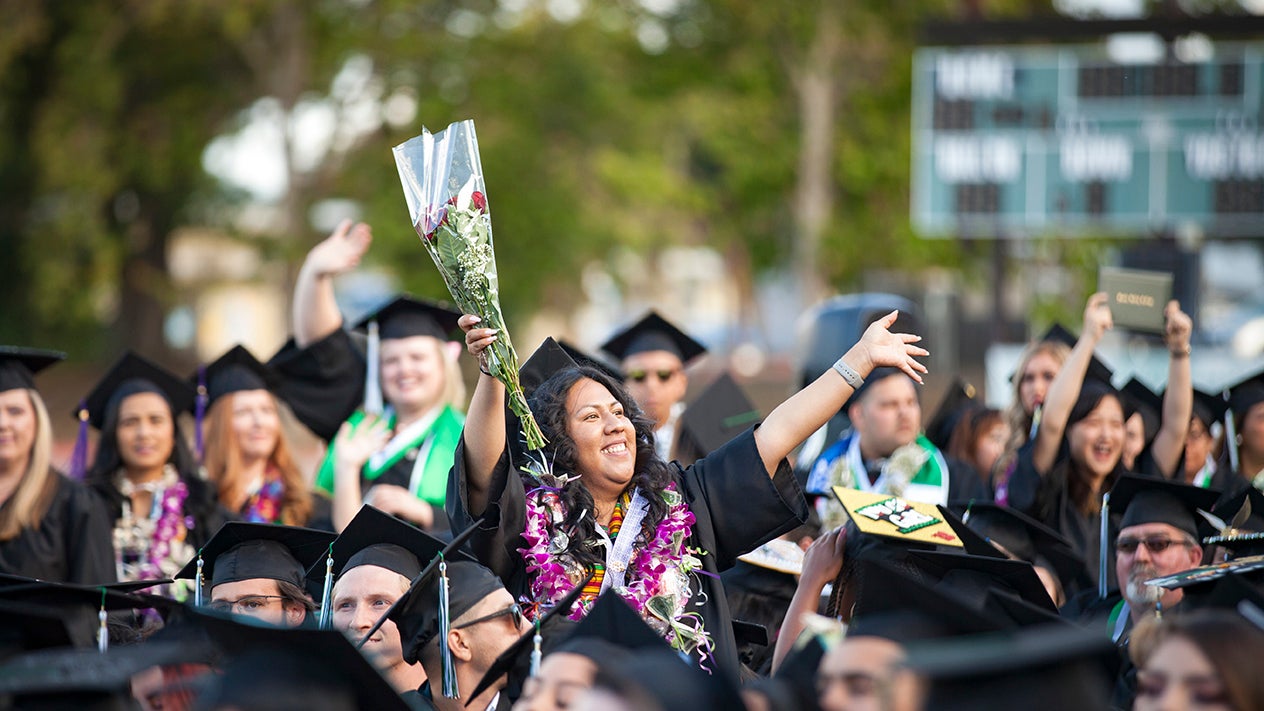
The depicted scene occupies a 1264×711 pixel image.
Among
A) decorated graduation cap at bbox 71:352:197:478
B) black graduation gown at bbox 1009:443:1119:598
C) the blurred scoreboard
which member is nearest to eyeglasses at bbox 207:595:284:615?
decorated graduation cap at bbox 71:352:197:478

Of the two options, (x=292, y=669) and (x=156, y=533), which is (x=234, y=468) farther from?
(x=292, y=669)

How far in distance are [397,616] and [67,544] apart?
2.04m

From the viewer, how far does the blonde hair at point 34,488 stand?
5410 millimetres

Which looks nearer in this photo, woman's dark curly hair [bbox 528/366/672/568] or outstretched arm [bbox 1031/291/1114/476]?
woman's dark curly hair [bbox 528/366/672/568]

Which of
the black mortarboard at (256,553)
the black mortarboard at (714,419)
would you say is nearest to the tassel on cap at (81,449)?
the black mortarboard at (256,553)

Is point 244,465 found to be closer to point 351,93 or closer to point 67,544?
point 67,544

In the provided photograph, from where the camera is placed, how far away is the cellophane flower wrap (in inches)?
147

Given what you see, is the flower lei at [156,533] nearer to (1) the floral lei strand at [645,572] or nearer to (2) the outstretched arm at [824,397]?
(1) the floral lei strand at [645,572]

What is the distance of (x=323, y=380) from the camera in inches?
268

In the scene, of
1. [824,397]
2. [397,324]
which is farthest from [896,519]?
[397,324]

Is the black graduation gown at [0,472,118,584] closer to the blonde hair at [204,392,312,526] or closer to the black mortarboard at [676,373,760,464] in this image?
the blonde hair at [204,392,312,526]

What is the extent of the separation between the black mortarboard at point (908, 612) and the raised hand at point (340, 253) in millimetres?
3508

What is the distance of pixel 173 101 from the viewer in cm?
2052

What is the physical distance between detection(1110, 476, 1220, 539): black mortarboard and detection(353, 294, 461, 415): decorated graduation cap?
303 cm
